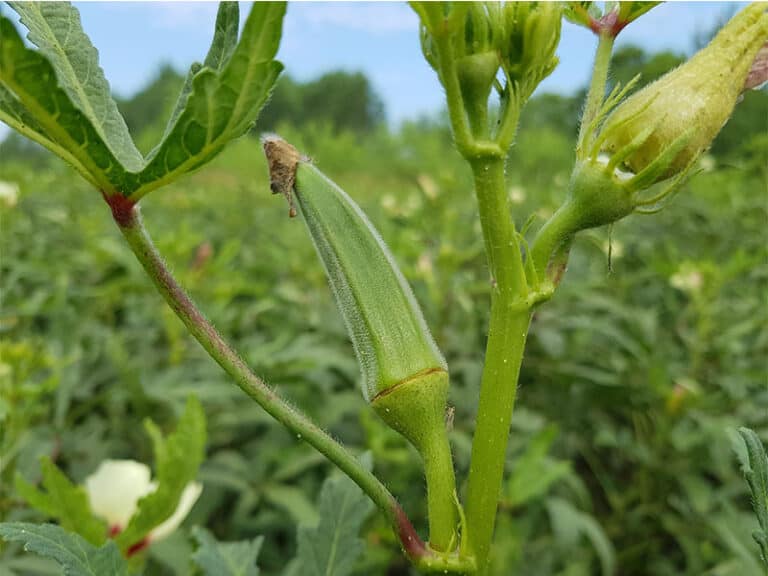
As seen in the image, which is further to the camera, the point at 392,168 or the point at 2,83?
the point at 392,168

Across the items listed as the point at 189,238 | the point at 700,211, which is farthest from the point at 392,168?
the point at 189,238

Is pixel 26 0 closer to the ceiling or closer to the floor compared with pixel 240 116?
closer to the ceiling

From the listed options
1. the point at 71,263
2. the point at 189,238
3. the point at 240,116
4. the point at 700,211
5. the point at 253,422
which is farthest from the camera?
the point at 700,211

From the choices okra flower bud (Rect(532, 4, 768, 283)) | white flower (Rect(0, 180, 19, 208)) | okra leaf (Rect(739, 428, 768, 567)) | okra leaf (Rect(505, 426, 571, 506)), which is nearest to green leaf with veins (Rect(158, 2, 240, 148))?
okra flower bud (Rect(532, 4, 768, 283))

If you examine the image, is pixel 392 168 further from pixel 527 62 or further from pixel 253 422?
pixel 527 62

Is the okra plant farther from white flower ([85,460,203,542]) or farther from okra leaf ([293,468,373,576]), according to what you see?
white flower ([85,460,203,542])
